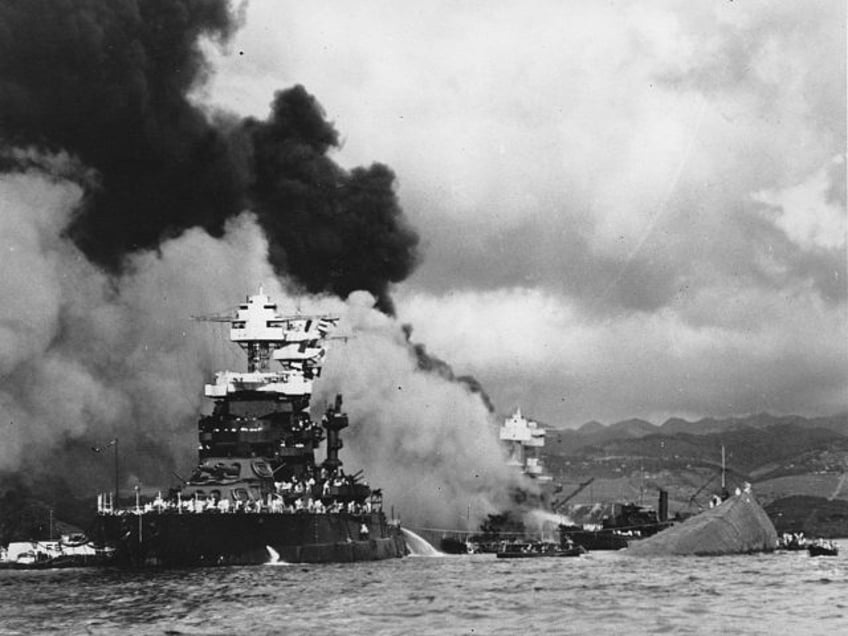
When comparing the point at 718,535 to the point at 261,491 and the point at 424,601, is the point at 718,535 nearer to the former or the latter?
the point at 261,491

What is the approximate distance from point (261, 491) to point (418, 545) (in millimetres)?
48388

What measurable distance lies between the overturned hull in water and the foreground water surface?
83.1ft

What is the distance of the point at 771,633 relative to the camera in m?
47.1

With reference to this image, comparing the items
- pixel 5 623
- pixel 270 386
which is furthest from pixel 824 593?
pixel 270 386

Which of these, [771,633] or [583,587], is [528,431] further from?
[771,633]

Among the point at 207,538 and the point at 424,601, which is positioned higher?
the point at 207,538

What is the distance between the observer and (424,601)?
6059cm

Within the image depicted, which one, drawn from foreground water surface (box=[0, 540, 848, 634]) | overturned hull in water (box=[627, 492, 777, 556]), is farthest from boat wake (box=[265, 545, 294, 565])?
overturned hull in water (box=[627, 492, 777, 556])

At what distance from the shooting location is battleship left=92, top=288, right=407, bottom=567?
272 feet

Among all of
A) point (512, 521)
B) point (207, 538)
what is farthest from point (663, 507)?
point (207, 538)

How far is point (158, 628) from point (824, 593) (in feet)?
106

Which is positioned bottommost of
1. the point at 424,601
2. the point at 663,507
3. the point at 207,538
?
the point at 424,601

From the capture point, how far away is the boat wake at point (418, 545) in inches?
5256

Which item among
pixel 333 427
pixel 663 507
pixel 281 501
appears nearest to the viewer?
pixel 281 501
